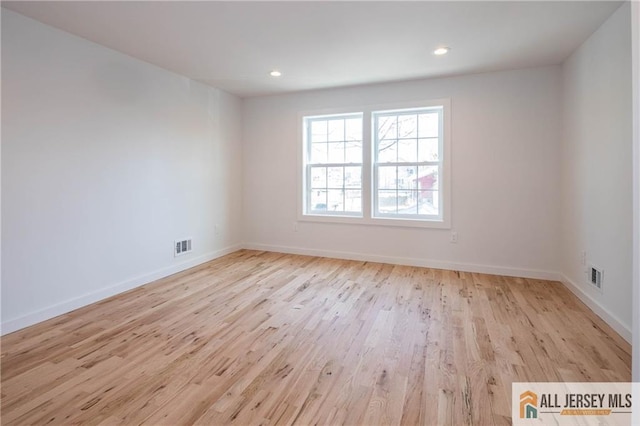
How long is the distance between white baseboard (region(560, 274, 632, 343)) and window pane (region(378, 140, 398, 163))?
243 centimetres

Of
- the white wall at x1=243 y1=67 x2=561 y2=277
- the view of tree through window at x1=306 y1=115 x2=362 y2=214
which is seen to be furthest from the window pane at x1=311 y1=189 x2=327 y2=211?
the white wall at x1=243 y1=67 x2=561 y2=277

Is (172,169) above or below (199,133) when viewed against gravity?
below

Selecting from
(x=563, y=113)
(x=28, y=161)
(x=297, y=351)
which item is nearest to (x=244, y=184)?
(x=28, y=161)

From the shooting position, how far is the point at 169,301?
315 centimetres

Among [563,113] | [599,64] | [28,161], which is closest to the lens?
[28,161]

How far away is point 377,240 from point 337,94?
7.08 ft

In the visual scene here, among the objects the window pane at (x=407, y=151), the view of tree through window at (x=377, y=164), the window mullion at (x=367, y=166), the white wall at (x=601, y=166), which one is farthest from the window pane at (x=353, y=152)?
the white wall at (x=601, y=166)

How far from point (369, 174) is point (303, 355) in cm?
297

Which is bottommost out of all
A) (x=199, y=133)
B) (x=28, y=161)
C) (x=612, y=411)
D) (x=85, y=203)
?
(x=612, y=411)

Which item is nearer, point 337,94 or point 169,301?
point 169,301

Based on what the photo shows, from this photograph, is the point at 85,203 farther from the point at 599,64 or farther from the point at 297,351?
the point at 599,64

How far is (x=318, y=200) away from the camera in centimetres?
508

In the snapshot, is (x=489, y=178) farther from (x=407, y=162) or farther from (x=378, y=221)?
(x=378, y=221)

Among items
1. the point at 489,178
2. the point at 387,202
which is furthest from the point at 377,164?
the point at 489,178
